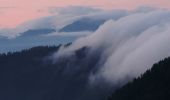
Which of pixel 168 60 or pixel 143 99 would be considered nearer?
pixel 143 99

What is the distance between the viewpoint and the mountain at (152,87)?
503ft

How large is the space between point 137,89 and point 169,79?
428 inches

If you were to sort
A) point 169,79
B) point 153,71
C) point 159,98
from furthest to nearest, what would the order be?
point 153,71, point 169,79, point 159,98

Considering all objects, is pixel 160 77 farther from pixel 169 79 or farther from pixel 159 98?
pixel 159 98

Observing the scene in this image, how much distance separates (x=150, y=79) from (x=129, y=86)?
1158 centimetres

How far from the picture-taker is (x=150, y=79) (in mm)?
169125

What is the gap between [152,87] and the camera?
161250 millimetres

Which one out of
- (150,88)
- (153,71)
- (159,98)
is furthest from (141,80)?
(159,98)

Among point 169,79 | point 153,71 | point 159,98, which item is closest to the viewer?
point 159,98

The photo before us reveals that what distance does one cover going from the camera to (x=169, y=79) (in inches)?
6270

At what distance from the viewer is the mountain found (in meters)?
153

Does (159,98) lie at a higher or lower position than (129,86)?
lower

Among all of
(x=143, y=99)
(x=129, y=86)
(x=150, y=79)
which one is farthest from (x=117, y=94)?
(x=143, y=99)

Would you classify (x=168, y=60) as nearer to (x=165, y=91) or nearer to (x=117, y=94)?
(x=117, y=94)
